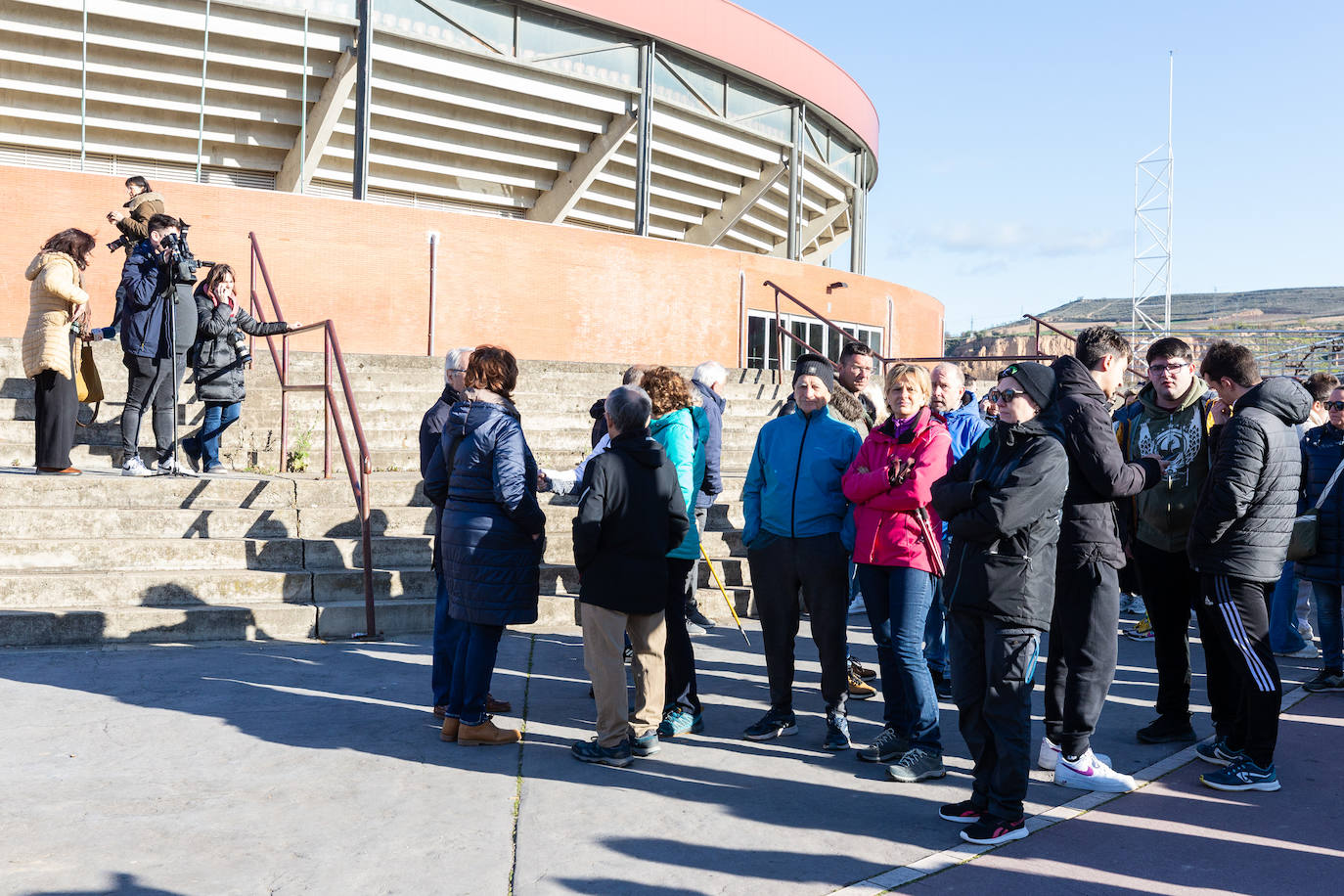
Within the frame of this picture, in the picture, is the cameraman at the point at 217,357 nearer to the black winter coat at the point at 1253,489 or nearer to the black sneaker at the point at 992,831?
Result: the black sneaker at the point at 992,831

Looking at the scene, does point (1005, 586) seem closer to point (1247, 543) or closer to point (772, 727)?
point (1247, 543)

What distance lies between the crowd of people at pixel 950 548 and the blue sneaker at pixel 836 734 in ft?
0.04

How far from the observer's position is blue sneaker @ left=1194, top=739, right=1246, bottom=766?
479 cm

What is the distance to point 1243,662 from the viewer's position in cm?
466

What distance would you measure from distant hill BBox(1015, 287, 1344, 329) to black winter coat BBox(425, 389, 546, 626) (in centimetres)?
7413

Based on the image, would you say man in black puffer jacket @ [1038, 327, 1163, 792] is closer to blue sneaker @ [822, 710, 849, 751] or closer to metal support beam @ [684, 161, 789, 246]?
blue sneaker @ [822, 710, 849, 751]

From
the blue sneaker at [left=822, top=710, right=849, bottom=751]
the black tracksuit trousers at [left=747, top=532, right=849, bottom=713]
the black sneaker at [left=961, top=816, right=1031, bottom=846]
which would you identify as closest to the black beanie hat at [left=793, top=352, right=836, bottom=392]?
the black tracksuit trousers at [left=747, top=532, right=849, bottom=713]

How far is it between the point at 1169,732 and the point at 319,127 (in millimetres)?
14999

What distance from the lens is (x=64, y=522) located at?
23.8ft

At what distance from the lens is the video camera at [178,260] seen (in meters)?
8.26

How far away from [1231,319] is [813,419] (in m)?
84.0

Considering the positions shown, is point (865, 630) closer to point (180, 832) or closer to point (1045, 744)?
point (1045, 744)

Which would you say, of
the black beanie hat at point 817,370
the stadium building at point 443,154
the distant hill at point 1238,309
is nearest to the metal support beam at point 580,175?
the stadium building at point 443,154

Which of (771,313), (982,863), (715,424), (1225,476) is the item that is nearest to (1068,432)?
(1225,476)
